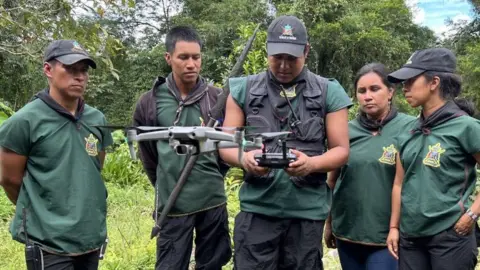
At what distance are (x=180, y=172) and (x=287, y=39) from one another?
120 centimetres

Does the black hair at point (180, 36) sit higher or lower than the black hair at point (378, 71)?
higher

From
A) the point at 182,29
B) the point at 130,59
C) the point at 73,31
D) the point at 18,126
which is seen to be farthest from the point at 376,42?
the point at 18,126

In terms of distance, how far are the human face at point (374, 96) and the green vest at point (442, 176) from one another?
403mm

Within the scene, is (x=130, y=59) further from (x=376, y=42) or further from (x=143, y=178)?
(x=143, y=178)

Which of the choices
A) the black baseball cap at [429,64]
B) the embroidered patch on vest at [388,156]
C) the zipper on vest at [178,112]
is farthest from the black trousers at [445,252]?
the zipper on vest at [178,112]

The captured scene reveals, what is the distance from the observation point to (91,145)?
310 cm

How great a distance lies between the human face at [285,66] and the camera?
285cm

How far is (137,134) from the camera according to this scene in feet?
6.50

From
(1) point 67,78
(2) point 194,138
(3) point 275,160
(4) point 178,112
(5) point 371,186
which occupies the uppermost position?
(1) point 67,78

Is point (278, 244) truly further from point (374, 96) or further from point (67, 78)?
point (67, 78)

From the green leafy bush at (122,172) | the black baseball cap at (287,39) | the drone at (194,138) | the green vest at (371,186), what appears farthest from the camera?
the green leafy bush at (122,172)

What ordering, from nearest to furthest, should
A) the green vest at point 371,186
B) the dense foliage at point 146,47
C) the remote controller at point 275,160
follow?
the remote controller at point 275,160 < the green vest at point 371,186 < the dense foliage at point 146,47

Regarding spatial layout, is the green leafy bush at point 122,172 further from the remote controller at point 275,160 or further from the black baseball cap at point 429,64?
the remote controller at point 275,160

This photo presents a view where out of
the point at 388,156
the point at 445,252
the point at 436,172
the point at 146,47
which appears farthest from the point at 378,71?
the point at 146,47
